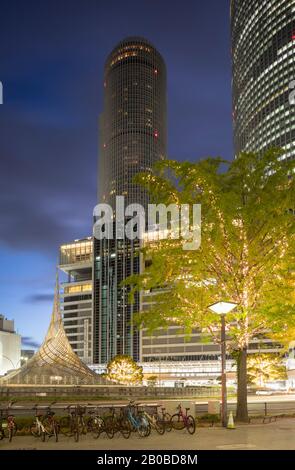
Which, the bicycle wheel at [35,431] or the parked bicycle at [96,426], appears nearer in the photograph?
the bicycle wheel at [35,431]

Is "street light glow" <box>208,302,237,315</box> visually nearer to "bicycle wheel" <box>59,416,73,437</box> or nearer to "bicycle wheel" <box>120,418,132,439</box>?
"bicycle wheel" <box>120,418,132,439</box>

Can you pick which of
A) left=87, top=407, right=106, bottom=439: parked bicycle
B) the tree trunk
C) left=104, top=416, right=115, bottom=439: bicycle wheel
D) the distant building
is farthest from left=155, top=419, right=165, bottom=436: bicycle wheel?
the distant building

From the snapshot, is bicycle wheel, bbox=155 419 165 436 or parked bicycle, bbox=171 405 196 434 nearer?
bicycle wheel, bbox=155 419 165 436

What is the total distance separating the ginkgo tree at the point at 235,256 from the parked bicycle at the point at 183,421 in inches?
223

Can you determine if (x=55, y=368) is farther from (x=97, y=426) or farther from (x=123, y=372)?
(x=97, y=426)

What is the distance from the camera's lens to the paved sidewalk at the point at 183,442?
17.5 metres

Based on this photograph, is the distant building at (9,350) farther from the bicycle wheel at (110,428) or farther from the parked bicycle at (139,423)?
the bicycle wheel at (110,428)

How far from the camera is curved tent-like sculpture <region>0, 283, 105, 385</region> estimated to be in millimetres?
77812

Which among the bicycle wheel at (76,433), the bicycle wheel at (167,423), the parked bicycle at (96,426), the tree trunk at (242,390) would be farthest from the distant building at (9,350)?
the bicycle wheel at (76,433)

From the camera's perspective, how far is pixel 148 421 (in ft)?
70.1

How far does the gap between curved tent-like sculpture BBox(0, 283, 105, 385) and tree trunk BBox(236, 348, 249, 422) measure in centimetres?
5024

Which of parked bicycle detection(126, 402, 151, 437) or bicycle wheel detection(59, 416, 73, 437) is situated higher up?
parked bicycle detection(126, 402, 151, 437)

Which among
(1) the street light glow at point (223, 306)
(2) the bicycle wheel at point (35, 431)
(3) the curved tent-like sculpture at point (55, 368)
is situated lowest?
(3) the curved tent-like sculpture at point (55, 368)

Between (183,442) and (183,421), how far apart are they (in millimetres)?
3148
